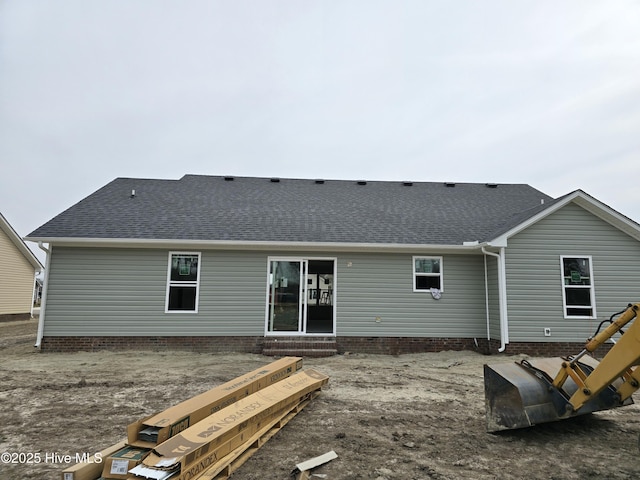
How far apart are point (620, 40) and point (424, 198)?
7248 millimetres

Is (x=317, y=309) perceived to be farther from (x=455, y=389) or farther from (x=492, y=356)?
(x=455, y=389)

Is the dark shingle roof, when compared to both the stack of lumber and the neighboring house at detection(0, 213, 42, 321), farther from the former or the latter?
the neighboring house at detection(0, 213, 42, 321)

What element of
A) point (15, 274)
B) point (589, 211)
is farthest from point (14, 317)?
point (589, 211)

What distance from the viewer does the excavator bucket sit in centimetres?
406

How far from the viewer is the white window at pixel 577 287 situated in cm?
952

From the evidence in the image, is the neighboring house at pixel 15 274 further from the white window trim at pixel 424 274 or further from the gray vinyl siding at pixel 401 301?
the white window trim at pixel 424 274

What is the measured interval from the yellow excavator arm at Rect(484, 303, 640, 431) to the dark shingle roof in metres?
5.93

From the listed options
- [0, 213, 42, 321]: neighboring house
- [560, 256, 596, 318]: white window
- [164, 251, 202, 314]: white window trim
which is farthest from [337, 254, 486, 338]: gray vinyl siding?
[0, 213, 42, 321]: neighboring house

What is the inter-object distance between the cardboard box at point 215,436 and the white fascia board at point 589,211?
282 inches

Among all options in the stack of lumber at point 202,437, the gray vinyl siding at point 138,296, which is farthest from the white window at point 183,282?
the stack of lumber at point 202,437

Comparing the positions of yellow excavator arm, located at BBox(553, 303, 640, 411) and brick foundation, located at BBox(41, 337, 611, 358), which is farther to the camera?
brick foundation, located at BBox(41, 337, 611, 358)

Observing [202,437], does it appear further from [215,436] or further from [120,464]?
[120,464]

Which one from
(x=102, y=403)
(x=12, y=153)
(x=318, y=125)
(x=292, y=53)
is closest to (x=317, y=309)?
(x=102, y=403)

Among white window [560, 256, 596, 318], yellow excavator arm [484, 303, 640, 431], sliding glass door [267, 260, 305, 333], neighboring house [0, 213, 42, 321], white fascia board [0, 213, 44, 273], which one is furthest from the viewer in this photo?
neighboring house [0, 213, 42, 321]
